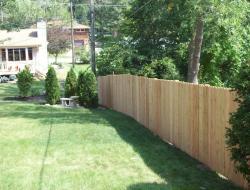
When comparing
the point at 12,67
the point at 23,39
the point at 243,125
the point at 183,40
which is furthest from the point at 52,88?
the point at 23,39

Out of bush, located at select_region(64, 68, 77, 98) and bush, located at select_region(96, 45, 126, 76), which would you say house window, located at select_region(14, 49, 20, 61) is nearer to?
bush, located at select_region(96, 45, 126, 76)

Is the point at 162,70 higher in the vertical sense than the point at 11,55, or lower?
lower

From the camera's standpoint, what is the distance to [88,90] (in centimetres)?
2011

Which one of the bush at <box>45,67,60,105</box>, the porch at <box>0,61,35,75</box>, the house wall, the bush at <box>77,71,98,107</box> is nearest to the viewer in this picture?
the bush at <box>77,71,98,107</box>

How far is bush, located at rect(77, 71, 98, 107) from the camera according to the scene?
20.0 m

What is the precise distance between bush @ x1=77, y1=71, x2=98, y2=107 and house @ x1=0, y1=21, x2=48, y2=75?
2705 centimetres

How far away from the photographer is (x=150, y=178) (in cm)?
775

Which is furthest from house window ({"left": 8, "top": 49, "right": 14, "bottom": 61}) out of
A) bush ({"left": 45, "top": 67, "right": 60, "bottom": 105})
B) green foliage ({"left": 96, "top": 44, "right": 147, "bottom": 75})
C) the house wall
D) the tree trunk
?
the tree trunk

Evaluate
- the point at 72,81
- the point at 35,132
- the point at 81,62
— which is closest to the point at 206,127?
the point at 35,132

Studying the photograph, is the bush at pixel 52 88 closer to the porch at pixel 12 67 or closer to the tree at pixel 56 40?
the porch at pixel 12 67

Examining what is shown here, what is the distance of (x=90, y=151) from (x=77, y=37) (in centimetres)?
8062

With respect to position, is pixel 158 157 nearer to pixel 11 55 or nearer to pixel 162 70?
pixel 162 70

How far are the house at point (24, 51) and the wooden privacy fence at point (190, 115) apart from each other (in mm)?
34155

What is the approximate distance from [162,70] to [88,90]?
11.1 ft
